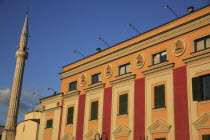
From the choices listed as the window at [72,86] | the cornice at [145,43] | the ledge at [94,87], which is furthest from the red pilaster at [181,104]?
the window at [72,86]

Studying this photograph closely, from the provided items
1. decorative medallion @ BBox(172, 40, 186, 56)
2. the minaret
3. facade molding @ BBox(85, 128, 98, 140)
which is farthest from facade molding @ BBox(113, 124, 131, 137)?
the minaret

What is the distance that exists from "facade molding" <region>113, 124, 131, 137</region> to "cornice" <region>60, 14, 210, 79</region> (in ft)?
23.8

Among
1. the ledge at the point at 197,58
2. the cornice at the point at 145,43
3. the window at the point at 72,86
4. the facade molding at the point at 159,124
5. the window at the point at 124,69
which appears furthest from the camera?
the window at the point at 72,86

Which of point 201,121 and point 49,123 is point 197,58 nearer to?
point 201,121

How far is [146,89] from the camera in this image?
26531mm

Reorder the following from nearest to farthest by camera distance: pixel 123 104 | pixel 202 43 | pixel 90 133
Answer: pixel 202 43 < pixel 123 104 < pixel 90 133

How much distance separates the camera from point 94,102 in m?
31.9

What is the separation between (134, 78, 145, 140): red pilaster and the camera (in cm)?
2589

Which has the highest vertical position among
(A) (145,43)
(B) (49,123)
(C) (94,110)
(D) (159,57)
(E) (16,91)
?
(A) (145,43)

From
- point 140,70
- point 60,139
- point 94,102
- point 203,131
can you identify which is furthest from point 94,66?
point 203,131

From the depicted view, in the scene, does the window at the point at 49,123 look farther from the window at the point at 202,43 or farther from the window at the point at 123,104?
the window at the point at 202,43

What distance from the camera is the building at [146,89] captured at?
22.8 m

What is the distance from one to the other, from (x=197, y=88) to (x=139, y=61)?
717cm

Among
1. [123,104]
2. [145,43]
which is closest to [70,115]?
[123,104]
